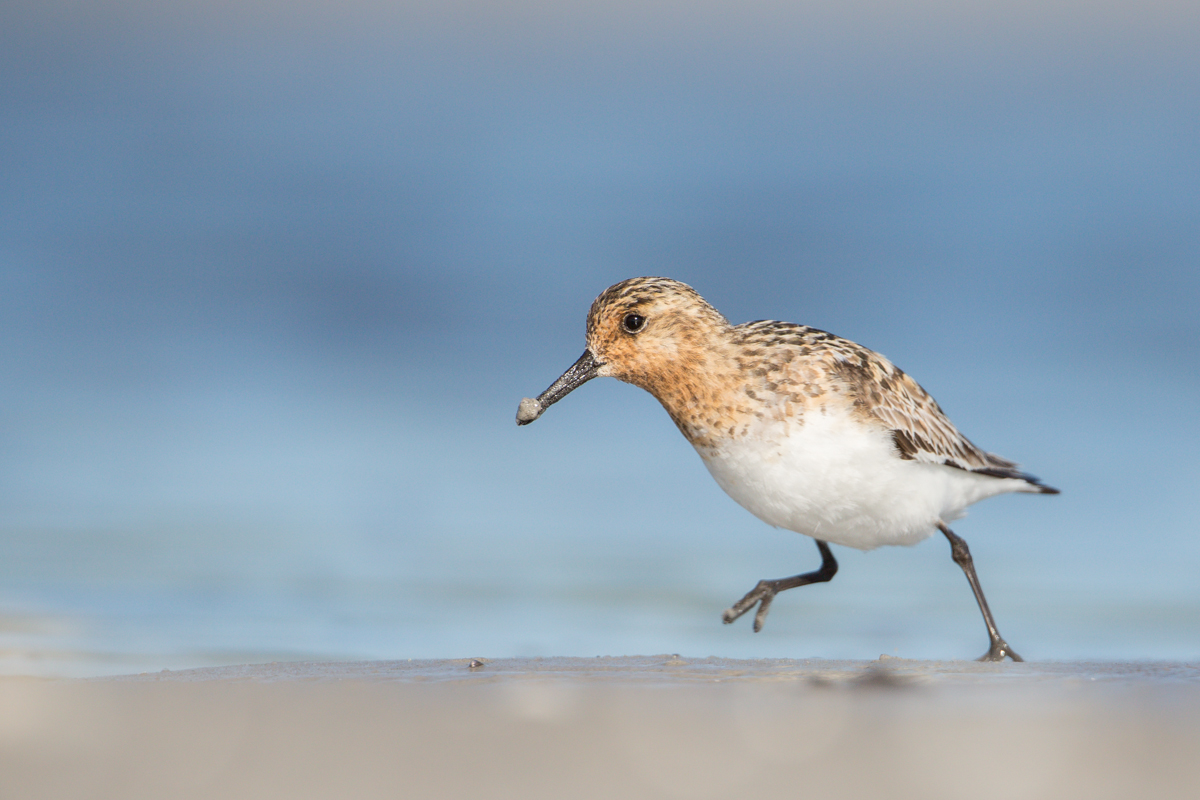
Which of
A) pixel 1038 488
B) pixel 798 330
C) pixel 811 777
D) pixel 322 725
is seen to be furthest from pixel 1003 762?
pixel 1038 488

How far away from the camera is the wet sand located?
10.5 ft

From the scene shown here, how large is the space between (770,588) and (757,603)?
0.49 feet

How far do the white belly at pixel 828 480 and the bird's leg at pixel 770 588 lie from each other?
1.84 feet

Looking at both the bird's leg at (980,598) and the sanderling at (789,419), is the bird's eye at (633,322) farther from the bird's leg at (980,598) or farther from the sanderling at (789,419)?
the bird's leg at (980,598)

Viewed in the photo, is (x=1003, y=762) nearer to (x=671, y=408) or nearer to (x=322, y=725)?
(x=322, y=725)

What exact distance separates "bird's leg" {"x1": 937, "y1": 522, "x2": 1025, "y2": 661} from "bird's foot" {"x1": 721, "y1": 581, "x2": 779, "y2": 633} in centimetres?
99

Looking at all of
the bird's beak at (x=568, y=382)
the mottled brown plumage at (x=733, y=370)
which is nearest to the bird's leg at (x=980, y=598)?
the mottled brown plumage at (x=733, y=370)

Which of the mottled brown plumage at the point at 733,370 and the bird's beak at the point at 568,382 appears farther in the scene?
the bird's beak at the point at 568,382

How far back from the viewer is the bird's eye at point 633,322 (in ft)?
20.5

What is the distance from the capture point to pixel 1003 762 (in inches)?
128

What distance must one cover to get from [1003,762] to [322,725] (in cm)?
202

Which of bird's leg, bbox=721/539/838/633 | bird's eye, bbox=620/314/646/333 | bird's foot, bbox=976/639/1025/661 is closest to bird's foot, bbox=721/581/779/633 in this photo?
bird's leg, bbox=721/539/838/633

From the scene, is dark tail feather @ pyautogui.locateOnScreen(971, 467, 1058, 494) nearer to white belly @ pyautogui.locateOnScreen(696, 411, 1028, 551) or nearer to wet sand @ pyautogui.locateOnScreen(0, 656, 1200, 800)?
white belly @ pyautogui.locateOnScreen(696, 411, 1028, 551)

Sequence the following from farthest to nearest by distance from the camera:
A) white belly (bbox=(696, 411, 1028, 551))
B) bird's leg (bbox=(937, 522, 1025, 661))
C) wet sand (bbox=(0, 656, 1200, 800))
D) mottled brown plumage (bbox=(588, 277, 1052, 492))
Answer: bird's leg (bbox=(937, 522, 1025, 661)) < mottled brown plumage (bbox=(588, 277, 1052, 492)) < white belly (bbox=(696, 411, 1028, 551)) < wet sand (bbox=(0, 656, 1200, 800))
